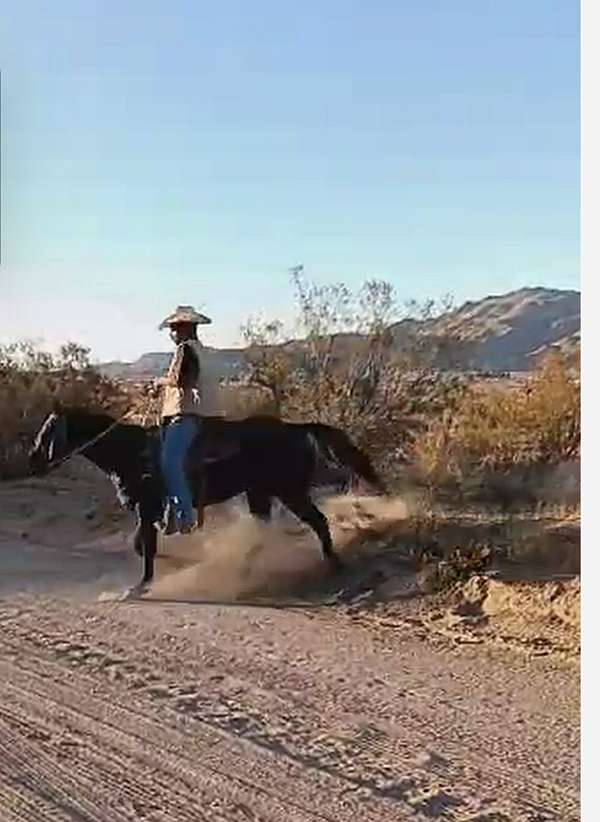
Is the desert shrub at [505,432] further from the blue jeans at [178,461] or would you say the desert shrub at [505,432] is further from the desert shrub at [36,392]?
the desert shrub at [36,392]

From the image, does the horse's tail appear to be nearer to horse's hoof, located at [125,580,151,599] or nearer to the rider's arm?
the rider's arm

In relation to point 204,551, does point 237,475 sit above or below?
above

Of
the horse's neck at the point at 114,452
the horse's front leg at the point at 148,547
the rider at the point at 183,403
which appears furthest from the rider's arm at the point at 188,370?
the horse's front leg at the point at 148,547

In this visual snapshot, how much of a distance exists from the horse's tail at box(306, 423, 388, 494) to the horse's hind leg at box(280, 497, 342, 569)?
381 millimetres

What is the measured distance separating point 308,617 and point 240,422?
6.24 feet

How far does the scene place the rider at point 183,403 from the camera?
→ 855 centimetres

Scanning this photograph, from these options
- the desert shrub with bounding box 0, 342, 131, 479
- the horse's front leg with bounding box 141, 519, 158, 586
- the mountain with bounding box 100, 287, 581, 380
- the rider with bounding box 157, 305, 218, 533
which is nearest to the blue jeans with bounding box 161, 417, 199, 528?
the rider with bounding box 157, 305, 218, 533

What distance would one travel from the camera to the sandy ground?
173 inches

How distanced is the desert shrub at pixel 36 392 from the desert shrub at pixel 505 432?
4289 millimetres

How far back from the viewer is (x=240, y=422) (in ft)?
29.7

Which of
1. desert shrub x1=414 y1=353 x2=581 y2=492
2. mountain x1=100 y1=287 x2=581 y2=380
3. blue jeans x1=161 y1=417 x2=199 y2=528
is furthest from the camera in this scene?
mountain x1=100 y1=287 x2=581 y2=380
